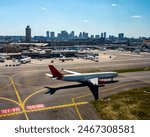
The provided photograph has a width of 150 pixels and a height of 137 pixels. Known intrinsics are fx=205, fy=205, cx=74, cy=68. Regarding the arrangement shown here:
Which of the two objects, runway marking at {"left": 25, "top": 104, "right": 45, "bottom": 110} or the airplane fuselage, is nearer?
runway marking at {"left": 25, "top": 104, "right": 45, "bottom": 110}

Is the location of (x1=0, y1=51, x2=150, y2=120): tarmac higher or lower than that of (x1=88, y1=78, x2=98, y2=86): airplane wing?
lower

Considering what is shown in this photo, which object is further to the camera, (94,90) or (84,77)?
(84,77)

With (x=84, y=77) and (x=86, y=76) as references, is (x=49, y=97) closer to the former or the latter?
(x=84, y=77)

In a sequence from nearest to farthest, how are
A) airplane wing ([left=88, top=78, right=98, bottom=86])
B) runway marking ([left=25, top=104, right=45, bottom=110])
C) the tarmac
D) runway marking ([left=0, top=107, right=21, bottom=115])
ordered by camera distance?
the tarmac
runway marking ([left=0, top=107, right=21, bottom=115])
runway marking ([left=25, top=104, right=45, bottom=110])
airplane wing ([left=88, top=78, right=98, bottom=86])

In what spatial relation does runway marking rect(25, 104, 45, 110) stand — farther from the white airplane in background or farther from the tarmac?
the white airplane in background

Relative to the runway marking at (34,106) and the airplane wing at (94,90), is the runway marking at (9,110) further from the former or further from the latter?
the airplane wing at (94,90)

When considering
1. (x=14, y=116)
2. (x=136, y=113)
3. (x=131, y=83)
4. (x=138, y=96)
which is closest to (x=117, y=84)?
(x=131, y=83)

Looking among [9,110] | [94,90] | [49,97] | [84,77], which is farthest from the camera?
[84,77]

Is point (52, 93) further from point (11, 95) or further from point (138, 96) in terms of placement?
point (138, 96)

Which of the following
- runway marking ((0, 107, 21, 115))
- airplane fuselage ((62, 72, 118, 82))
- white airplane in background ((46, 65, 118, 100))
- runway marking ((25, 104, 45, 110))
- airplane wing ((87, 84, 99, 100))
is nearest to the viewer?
runway marking ((0, 107, 21, 115))

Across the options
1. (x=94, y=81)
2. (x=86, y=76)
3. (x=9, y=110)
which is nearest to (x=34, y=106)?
(x=9, y=110)

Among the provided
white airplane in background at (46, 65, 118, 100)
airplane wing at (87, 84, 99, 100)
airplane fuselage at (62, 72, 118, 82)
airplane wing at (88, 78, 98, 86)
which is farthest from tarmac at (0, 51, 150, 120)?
airplane wing at (88, 78, 98, 86)
